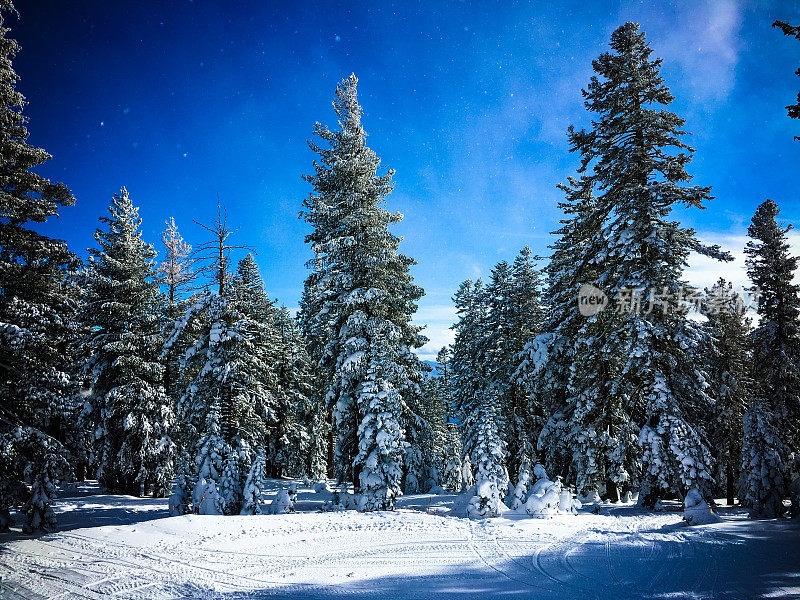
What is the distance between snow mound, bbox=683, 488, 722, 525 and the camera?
11227mm

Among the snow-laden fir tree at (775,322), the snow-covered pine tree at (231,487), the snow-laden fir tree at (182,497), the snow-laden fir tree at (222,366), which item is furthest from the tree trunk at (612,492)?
the snow-laden fir tree at (182,497)

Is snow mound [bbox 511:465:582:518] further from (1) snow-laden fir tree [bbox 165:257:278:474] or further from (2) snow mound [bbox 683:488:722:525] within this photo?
(1) snow-laden fir tree [bbox 165:257:278:474]

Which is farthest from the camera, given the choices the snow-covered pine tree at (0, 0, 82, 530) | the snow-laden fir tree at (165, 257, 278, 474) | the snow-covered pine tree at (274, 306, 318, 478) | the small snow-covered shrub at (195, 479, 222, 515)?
the snow-covered pine tree at (274, 306, 318, 478)

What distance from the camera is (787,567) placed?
752 cm

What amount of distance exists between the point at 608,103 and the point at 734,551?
14.0 m

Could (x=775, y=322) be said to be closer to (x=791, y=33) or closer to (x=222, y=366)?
(x=791, y=33)

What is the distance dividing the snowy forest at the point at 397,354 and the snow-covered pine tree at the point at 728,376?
0.18 metres

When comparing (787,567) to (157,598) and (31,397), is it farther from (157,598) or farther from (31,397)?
(31,397)

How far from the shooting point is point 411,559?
8.96m

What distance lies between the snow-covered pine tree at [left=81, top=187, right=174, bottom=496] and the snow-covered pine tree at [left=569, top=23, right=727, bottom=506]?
2160 centimetres

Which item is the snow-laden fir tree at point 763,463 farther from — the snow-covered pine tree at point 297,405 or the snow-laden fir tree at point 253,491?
the snow-covered pine tree at point 297,405

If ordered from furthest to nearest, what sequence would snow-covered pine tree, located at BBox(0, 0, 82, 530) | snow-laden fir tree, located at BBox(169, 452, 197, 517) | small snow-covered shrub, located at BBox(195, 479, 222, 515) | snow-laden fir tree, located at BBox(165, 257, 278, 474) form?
1. snow-laden fir tree, located at BBox(165, 257, 278, 474)
2. snow-laden fir tree, located at BBox(169, 452, 197, 517)
3. small snow-covered shrub, located at BBox(195, 479, 222, 515)
4. snow-covered pine tree, located at BBox(0, 0, 82, 530)

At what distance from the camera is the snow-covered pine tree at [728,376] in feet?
74.8

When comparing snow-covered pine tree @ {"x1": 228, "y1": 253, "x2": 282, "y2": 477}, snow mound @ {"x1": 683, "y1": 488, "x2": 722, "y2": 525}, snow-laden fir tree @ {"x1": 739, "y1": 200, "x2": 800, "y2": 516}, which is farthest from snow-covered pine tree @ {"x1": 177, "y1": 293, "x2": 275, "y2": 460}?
snow-laden fir tree @ {"x1": 739, "y1": 200, "x2": 800, "y2": 516}
